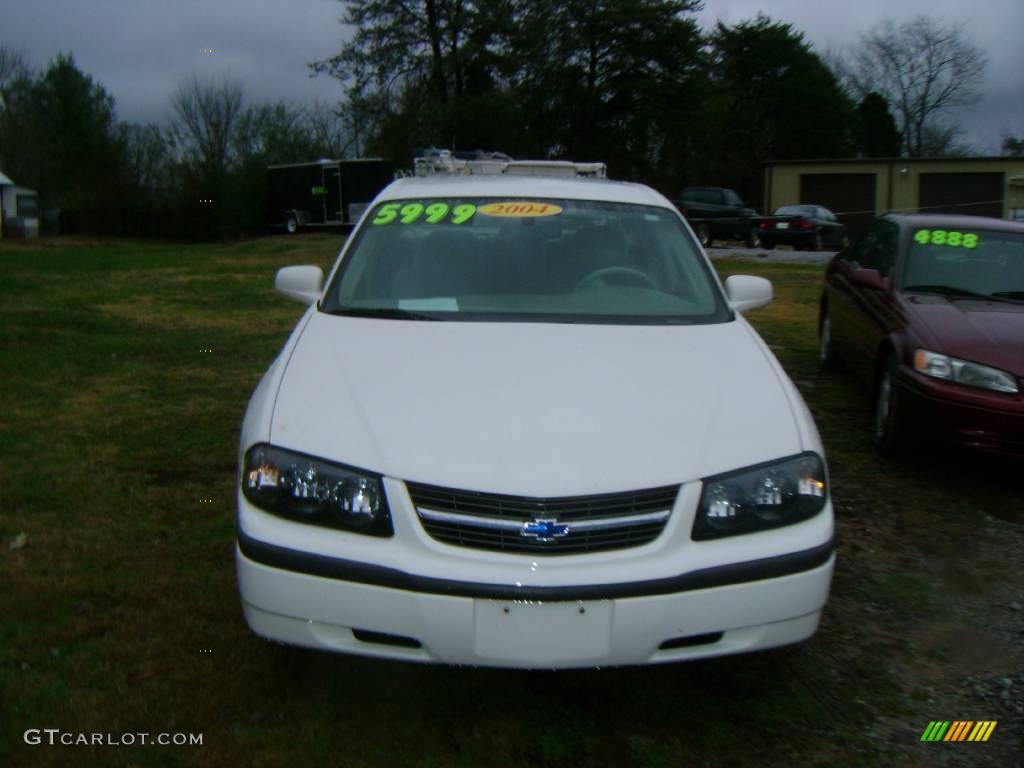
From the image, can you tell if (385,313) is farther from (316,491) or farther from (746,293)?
(746,293)

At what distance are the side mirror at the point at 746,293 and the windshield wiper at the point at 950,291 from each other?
237cm

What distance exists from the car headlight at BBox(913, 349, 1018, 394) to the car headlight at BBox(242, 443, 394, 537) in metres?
3.73

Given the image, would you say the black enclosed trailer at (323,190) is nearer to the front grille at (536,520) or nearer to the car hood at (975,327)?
the car hood at (975,327)

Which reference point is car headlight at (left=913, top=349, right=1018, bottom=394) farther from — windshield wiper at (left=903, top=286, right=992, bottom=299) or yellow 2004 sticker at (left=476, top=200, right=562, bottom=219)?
yellow 2004 sticker at (left=476, top=200, right=562, bottom=219)

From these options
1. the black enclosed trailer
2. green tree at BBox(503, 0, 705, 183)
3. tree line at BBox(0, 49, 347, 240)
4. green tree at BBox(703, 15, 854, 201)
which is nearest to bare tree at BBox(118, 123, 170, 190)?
tree line at BBox(0, 49, 347, 240)

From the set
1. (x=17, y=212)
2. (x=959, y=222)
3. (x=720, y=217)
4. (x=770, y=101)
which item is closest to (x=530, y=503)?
(x=959, y=222)

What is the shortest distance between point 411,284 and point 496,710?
1.78m

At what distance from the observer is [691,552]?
2.86m

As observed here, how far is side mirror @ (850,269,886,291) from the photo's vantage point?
653 centimetres

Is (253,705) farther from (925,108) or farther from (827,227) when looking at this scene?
(925,108)

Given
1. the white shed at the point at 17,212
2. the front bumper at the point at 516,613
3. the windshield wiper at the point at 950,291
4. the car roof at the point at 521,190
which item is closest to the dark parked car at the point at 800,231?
the windshield wiper at the point at 950,291

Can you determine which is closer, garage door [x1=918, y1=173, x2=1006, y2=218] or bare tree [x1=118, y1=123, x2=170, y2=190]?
garage door [x1=918, y1=173, x2=1006, y2=218]

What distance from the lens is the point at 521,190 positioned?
15.8 ft

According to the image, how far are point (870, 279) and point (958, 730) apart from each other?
12.8 ft
